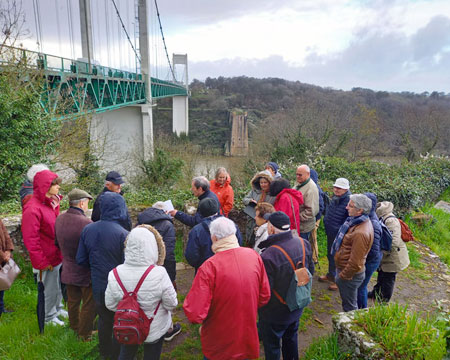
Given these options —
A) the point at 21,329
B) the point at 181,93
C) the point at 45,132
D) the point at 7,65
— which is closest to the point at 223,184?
the point at 21,329

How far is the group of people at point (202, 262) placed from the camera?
2.23 meters

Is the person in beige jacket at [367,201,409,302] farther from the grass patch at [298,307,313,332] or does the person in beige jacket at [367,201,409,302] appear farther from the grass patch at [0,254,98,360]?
the grass patch at [0,254,98,360]

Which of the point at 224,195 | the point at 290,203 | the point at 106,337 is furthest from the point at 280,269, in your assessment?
the point at 224,195

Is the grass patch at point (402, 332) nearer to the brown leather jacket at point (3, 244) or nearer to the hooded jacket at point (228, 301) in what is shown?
the hooded jacket at point (228, 301)

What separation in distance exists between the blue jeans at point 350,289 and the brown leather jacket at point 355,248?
0.10 meters

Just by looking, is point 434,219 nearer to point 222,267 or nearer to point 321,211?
point 321,211

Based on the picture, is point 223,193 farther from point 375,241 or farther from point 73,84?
point 73,84

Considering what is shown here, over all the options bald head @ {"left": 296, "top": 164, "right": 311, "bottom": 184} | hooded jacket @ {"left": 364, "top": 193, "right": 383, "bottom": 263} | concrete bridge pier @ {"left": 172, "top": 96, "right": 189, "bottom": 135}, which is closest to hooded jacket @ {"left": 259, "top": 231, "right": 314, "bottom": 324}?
hooded jacket @ {"left": 364, "top": 193, "right": 383, "bottom": 263}

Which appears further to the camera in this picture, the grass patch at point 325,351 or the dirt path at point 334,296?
the dirt path at point 334,296

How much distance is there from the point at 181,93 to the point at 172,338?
4204 cm

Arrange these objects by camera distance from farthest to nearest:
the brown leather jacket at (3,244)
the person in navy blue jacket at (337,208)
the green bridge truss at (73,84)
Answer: the green bridge truss at (73,84), the person in navy blue jacket at (337,208), the brown leather jacket at (3,244)

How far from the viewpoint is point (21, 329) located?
10.5 ft

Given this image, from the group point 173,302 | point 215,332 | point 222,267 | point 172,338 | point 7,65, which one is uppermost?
point 7,65

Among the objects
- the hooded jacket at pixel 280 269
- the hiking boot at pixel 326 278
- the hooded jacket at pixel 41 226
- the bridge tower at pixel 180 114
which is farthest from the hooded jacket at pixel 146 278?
the bridge tower at pixel 180 114
